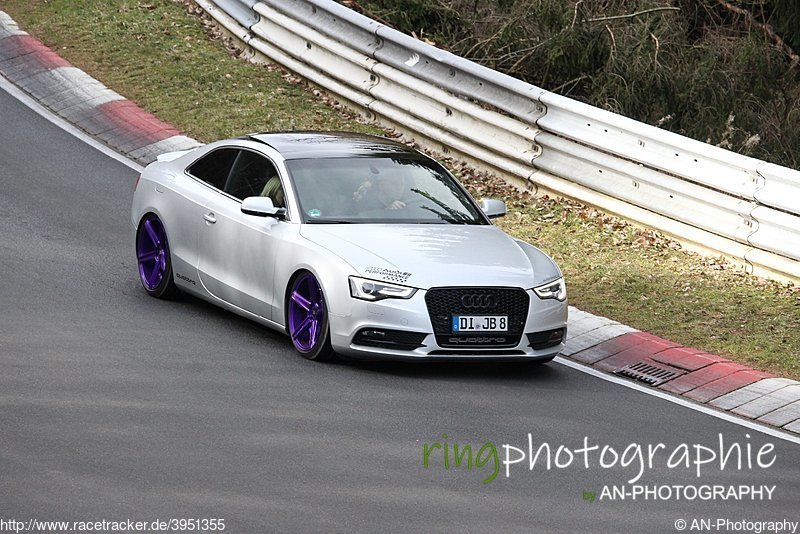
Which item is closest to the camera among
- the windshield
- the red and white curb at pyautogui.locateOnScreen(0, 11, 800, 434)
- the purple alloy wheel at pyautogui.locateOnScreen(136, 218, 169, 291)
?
the red and white curb at pyautogui.locateOnScreen(0, 11, 800, 434)

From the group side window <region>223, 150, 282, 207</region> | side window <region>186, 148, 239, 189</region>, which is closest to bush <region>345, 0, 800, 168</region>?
side window <region>186, 148, 239, 189</region>

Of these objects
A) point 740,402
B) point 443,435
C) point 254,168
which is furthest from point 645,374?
point 254,168

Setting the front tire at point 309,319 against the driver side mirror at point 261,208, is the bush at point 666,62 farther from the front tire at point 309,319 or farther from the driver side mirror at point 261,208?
the front tire at point 309,319

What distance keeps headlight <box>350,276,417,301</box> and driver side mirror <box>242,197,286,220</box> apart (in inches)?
42.2

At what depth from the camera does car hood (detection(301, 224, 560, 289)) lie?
380 inches

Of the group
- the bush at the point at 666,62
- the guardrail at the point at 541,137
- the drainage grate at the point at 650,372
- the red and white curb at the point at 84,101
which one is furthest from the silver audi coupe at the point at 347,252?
the bush at the point at 666,62

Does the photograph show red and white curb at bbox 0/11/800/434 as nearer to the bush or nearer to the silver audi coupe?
the silver audi coupe

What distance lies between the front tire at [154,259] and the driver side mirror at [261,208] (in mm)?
1323

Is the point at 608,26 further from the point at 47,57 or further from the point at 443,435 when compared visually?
the point at 443,435

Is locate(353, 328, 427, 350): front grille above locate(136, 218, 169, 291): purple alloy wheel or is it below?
above

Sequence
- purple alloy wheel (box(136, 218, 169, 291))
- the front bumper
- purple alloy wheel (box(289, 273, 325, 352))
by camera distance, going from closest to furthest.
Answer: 1. the front bumper
2. purple alloy wheel (box(289, 273, 325, 352))
3. purple alloy wheel (box(136, 218, 169, 291))

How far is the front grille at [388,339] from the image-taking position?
960 cm

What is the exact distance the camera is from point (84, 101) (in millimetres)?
17672

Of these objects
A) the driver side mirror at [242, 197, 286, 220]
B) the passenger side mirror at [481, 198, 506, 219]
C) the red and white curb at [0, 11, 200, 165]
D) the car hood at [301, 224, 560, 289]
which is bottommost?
the red and white curb at [0, 11, 200, 165]
